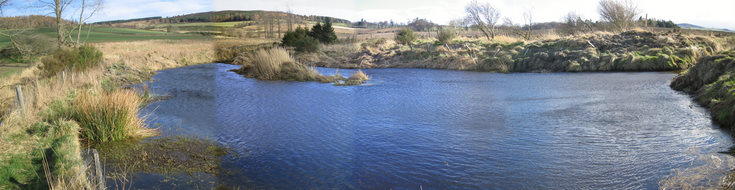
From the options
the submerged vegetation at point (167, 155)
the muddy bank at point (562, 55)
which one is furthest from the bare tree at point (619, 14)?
the submerged vegetation at point (167, 155)

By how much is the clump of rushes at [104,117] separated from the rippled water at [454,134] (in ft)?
4.11

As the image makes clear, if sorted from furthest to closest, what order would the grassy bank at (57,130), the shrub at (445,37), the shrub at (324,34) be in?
the shrub at (324,34) → the shrub at (445,37) → the grassy bank at (57,130)

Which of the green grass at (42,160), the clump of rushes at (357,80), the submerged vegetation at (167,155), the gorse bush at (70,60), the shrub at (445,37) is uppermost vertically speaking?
the shrub at (445,37)

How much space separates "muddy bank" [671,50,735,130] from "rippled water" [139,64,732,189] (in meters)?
0.34

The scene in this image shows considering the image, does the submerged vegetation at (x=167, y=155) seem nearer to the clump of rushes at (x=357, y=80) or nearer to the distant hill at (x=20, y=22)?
the clump of rushes at (x=357, y=80)

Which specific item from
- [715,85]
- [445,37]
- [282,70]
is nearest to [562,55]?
[445,37]

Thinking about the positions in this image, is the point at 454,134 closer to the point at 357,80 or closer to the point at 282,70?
the point at 357,80

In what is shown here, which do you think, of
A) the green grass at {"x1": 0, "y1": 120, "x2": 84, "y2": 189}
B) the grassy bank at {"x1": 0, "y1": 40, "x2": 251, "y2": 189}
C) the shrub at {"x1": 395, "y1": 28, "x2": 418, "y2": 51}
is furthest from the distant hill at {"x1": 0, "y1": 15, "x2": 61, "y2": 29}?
the shrub at {"x1": 395, "y1": 28, "x2": 418, "y2": 51}

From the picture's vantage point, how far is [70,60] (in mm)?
19250

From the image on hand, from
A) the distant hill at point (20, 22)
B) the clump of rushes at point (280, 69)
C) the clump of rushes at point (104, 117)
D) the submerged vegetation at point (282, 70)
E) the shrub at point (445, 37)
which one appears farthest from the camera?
the shrub at point (445, 37)

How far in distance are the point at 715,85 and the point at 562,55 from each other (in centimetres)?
1158

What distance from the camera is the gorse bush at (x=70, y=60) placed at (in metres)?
18.1

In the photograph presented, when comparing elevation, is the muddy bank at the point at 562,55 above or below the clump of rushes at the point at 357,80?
above

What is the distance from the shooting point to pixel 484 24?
38.8 m
